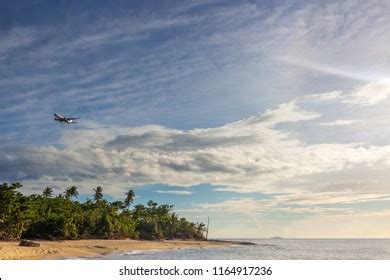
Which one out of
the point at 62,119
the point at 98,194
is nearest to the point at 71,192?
the point at 98,194

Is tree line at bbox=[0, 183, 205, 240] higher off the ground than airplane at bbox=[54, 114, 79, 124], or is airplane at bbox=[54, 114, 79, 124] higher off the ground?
airplane at bbox=[54, 114, 79, 124]

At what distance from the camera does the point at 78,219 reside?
71.4 meters

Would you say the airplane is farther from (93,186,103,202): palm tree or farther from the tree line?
(93,186,103,202): palm tree

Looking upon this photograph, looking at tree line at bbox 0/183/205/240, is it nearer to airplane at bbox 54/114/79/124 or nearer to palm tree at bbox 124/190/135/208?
palm tree at bbox 124/190/135/208

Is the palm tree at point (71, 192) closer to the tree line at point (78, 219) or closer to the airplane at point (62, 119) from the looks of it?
the tree line at point (78, 219)

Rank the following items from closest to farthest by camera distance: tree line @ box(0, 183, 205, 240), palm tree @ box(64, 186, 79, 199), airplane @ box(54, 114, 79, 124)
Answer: airplane @ box(54, 114, 79, 124) → tree line @ box(0, 183, 205, 240) → palm tree @ box(64, 186, 79, 199)

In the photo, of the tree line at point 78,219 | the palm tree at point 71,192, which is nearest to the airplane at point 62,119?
the tree line at point 78,219

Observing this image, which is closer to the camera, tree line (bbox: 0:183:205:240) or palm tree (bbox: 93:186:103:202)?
tree line (bbox: 0:183:205:240)

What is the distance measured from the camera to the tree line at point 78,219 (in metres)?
56.6

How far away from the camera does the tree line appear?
56.6 meters

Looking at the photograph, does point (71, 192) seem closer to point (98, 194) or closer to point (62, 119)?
point (98, 194)

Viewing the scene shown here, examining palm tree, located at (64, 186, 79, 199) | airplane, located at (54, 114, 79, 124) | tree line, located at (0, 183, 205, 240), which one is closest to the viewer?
airplane, located at (54, 114, 79, 124)

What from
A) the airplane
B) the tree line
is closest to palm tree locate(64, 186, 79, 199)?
the tree line
